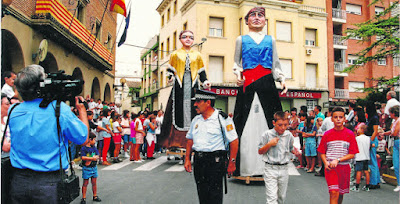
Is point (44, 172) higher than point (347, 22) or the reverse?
the reverse

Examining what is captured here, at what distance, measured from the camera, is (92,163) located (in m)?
4.96

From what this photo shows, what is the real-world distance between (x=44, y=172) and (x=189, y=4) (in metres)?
24.1

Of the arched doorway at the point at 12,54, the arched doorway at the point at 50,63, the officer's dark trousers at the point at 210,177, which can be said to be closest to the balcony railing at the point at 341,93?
the arched doorway at the point at 50,63

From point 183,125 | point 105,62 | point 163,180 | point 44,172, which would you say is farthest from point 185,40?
point 105,62

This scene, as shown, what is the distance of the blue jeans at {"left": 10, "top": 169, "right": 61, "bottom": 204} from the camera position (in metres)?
2.41

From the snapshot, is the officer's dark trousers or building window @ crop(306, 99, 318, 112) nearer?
Answer: the officer's dark trousers

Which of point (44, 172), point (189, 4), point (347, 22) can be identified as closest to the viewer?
point (44, 172)

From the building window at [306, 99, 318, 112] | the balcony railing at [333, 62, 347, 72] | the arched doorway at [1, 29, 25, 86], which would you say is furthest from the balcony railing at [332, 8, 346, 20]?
the arched doorway at [1, 29, 25, 86]

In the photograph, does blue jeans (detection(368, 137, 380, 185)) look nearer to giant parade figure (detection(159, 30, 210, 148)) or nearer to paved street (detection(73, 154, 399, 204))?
paved street (detection(73, 154, 399, 204))

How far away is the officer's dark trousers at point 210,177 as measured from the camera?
133 inches

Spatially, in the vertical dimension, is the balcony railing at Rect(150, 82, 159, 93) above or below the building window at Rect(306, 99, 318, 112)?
above

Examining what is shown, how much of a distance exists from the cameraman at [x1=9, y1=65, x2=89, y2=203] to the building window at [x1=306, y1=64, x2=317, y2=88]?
2584cm

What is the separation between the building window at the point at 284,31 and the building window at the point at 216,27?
456 centimetres

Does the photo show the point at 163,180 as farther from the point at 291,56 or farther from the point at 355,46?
the point at 355,46
